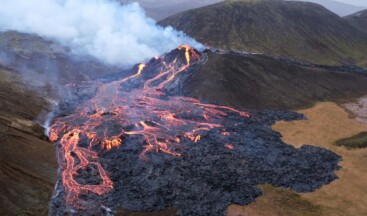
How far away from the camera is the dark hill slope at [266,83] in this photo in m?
62.0

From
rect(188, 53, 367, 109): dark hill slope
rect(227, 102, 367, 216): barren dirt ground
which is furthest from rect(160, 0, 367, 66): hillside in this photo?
rect(227, 102, 367, 216): barren dirt ground

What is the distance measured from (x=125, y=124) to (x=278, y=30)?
275 ft

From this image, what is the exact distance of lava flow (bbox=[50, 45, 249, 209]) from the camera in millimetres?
40875

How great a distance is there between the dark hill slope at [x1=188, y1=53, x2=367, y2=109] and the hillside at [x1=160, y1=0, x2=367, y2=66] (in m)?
35.2

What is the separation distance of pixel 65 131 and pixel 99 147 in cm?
676

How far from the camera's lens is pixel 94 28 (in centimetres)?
9219

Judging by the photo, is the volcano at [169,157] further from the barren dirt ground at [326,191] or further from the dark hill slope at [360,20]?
the dark hill slope at [360,20]

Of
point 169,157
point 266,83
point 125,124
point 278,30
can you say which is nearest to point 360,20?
point 278,30

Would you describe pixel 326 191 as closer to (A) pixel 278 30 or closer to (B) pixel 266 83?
(B) pixel 266 83

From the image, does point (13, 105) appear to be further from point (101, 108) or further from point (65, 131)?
point (101, 108)

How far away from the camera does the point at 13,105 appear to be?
49.8 meters

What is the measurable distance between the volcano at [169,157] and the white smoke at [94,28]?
2446 centimetres

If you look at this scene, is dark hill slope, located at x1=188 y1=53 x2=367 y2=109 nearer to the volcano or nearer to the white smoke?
the volcano

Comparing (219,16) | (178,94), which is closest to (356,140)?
(178,94)
